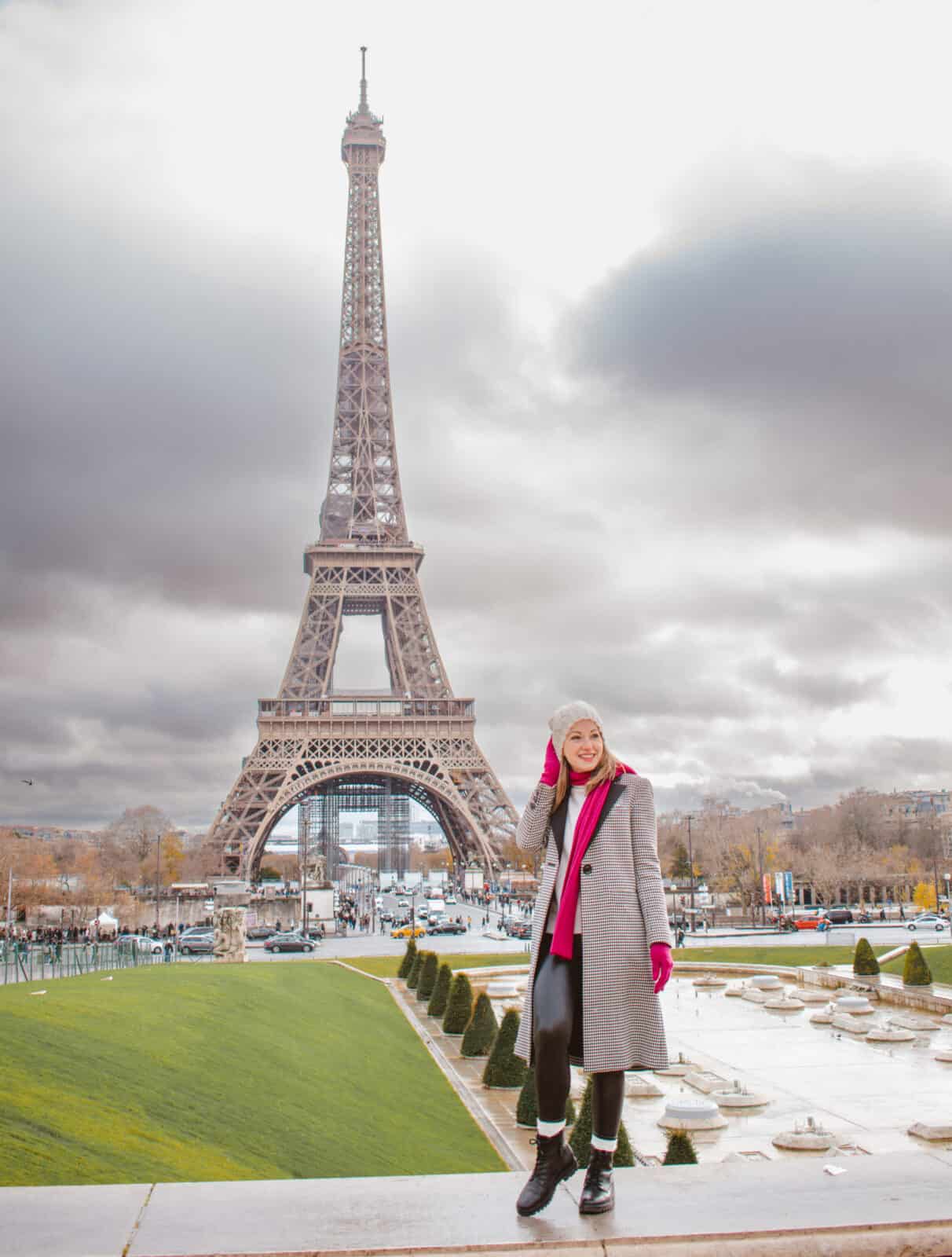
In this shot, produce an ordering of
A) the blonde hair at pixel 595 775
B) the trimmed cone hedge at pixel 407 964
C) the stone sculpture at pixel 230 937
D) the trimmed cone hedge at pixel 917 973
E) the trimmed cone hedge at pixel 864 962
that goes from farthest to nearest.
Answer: the stone sculpture at pixel 230 937 → the trimmed cone hedge at pixel 407 964 → the trimmed cone hedge at pixel 864 962 → the trimmed cone hedge at pixel 917 973 → the blonde hair at pixel 595 775

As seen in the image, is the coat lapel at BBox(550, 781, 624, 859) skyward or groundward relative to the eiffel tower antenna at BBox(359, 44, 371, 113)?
groundward

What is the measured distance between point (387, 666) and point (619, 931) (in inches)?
3072

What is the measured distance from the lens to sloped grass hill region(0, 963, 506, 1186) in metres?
9.23

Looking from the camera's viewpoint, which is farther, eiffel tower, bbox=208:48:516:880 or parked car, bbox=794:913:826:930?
eiffel tower, bbox=208:48:516:880

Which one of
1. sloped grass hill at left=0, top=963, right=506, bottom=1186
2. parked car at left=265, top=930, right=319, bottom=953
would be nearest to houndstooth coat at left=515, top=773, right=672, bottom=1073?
sloped grass hill at left=0, top=963, right=506, bottom=1186

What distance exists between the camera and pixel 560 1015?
5.42 metres

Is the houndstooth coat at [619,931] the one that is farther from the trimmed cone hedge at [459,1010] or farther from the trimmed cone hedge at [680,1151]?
the trimmed cone hedge at [459,1010]

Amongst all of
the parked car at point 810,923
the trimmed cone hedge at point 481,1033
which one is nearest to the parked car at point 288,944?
the trimmed cone hedge at point 481,1033

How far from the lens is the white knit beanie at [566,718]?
5.93 metres

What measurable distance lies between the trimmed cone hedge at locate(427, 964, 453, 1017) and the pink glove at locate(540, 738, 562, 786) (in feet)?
72.9

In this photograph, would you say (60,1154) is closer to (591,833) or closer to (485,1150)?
(591,833)

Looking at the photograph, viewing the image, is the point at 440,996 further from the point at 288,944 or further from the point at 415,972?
the point at 288,944

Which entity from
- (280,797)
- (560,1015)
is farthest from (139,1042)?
(280,797)

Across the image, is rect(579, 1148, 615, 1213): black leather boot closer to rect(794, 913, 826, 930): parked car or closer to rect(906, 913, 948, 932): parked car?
rect(906, 913, 948, 932): parked car
